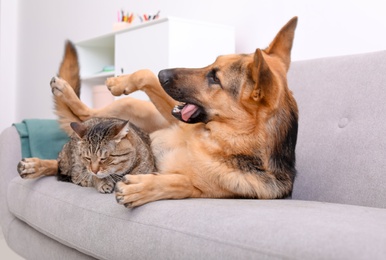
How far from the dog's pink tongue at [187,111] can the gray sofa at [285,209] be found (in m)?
0.34

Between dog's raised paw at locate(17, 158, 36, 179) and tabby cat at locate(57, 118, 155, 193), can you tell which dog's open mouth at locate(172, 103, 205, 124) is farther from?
dog's raised paw at locate(17, 158, 36, 179)

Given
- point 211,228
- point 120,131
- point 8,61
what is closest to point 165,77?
point 120,131

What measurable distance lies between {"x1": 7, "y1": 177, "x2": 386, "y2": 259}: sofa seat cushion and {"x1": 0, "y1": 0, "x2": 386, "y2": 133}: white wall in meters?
1.49

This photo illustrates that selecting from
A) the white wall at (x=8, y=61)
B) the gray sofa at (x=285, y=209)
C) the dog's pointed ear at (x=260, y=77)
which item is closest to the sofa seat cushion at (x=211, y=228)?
the gray sofa at (x=285, y=209)

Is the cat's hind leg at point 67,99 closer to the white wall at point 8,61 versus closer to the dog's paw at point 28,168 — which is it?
the dog's paw at point 28,168

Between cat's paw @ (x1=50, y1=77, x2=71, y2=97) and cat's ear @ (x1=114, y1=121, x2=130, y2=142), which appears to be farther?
cat's paw @ (x1=50, y1=77, x2=71, y2=97)

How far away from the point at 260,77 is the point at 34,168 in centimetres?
109

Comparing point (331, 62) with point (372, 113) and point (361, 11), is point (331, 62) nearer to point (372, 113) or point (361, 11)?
point (372, 113)

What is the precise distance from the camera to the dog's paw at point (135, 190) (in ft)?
4.59

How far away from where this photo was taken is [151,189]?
57.5 inches

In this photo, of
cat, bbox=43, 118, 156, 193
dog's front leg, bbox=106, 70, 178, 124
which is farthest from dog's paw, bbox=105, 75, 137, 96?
cat, bbox=43, 118, 156, 193

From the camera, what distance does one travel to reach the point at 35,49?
19.5 ft

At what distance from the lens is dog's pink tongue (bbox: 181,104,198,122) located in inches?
66.9

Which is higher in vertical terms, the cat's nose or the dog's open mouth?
the dog's open mouth
